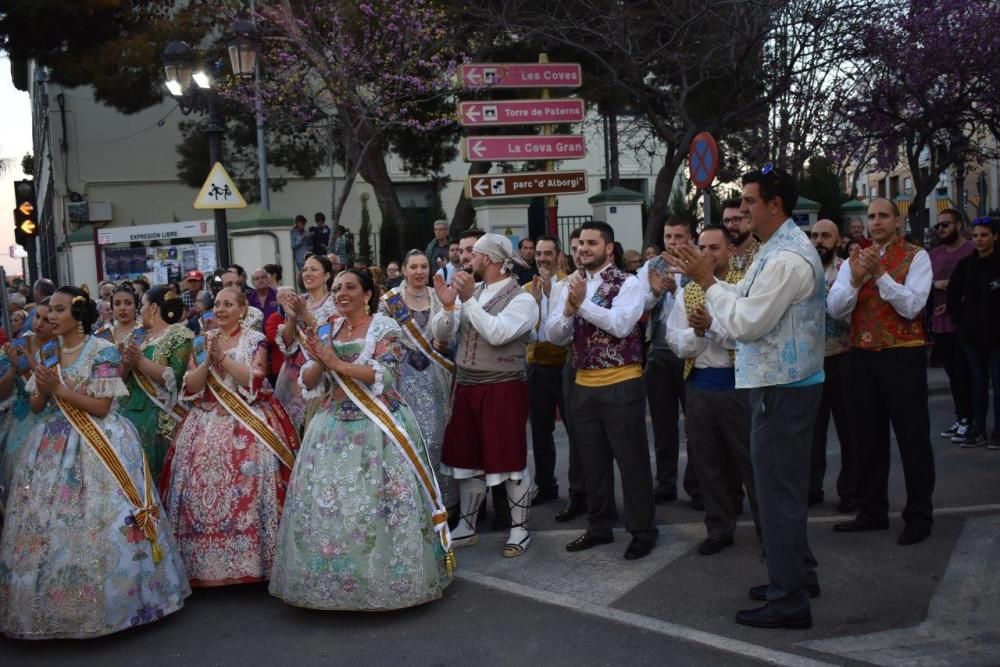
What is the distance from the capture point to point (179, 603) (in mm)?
5355

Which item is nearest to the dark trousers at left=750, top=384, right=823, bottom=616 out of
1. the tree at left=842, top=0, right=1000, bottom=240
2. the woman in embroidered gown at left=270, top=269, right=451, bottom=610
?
the woman in embroidered gown at left=270, top=269, right=451, bottom=610

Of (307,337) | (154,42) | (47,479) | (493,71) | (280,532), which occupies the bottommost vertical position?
(280,532)

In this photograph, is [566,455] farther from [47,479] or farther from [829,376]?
[47,479]

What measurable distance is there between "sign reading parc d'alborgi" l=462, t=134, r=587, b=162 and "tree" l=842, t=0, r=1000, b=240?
500 centimetres

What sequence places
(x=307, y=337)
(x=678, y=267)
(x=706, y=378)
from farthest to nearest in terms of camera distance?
1. (x=706, y=378)
2. (x=307, y=337)
3. (x=678, y=267)

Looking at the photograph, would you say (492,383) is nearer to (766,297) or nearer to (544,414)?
(544,414)

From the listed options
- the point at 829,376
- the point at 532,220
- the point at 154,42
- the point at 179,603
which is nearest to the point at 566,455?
the point at 829,376

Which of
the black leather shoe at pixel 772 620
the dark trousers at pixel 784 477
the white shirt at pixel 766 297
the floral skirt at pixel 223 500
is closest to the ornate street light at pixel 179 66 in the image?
the floral skirt at pixel 223 500

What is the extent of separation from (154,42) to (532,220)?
9.71 metres

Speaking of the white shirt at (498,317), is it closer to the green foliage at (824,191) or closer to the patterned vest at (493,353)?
the patterned vest at (493,353)

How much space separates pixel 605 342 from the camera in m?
6.03

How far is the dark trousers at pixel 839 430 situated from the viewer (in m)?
6.79

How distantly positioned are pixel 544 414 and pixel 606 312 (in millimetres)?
1772

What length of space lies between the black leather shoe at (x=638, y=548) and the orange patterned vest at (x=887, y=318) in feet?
5.48
